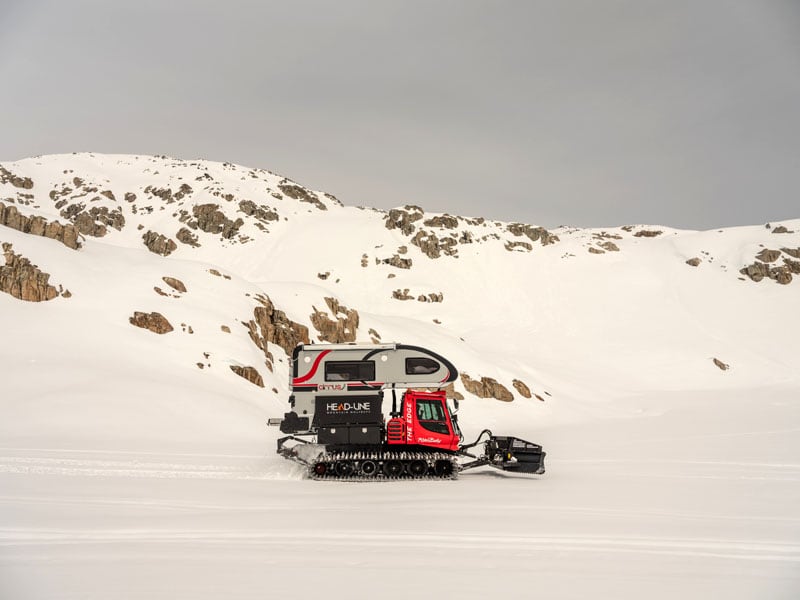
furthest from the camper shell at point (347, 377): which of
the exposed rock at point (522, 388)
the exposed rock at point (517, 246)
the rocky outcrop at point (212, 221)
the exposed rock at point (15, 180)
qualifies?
the exposed rock at point (15, 180)

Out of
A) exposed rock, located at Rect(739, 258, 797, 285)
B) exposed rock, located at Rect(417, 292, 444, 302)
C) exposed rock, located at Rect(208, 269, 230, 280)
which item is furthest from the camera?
exposed rock, located at Rect(739, 258, 797, 285)

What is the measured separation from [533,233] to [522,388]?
73.5 m

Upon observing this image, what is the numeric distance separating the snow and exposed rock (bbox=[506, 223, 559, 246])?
4053 cm

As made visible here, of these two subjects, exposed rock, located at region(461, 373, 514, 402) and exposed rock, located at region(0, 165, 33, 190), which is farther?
exposed rock, located at region(0, 165, 33, 190)

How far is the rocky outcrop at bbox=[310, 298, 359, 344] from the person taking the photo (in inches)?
1962

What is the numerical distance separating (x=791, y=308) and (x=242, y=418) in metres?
96.5

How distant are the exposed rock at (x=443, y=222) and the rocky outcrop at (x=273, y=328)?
224 feet

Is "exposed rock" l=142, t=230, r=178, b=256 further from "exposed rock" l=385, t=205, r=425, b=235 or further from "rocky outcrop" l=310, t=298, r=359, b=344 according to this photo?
Result: "rocky outcrop" l=310, t=298, r=359, b=344

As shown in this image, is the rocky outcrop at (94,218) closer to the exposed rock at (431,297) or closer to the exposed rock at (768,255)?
the exposed rock at (431,297)

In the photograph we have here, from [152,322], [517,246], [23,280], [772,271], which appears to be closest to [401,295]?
[517,246]

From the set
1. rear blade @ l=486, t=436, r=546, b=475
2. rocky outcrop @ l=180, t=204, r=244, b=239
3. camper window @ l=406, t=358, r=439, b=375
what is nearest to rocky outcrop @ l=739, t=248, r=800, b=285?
rear blade @ l=486, t=436, r=546, b=475

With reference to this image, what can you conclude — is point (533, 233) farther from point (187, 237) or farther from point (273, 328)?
point (273, 328)

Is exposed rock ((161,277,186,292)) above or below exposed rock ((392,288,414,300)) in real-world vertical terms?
below

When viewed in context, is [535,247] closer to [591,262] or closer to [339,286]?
[591,262]
